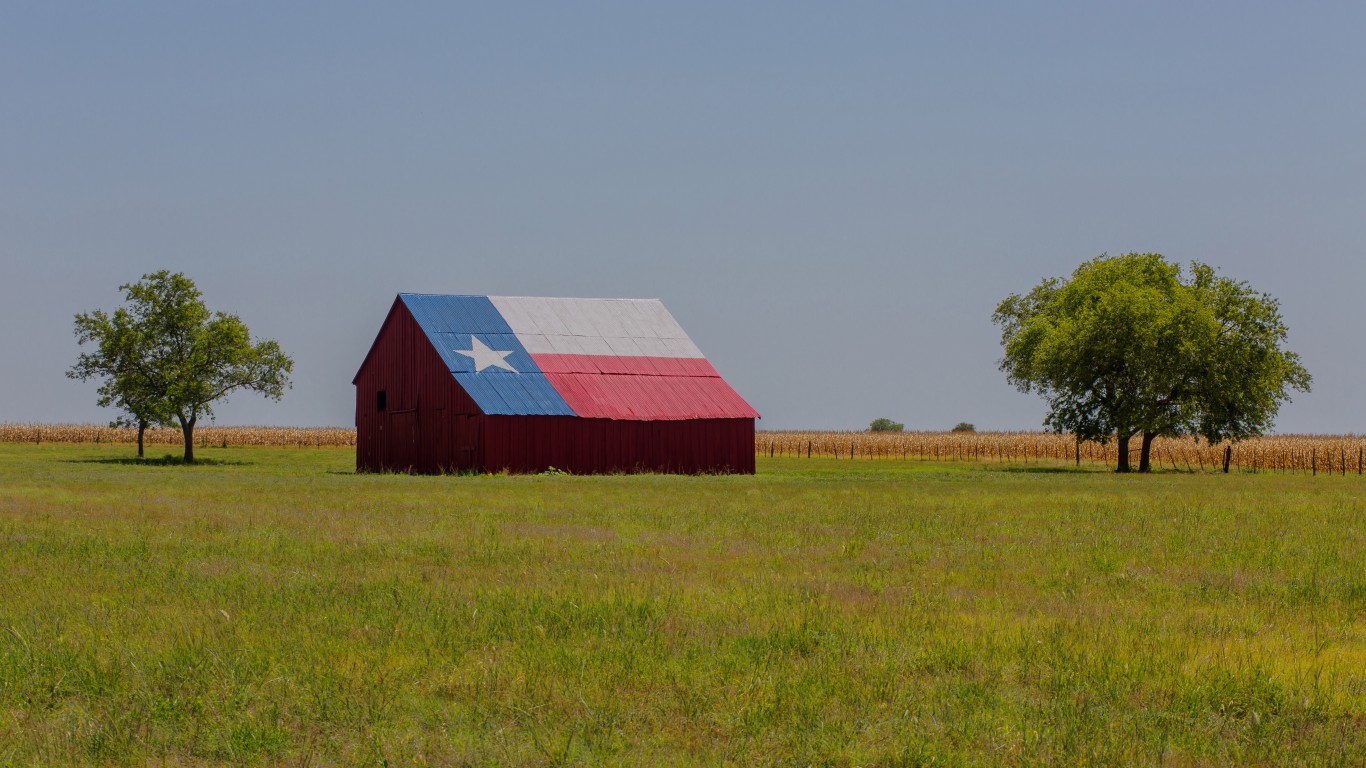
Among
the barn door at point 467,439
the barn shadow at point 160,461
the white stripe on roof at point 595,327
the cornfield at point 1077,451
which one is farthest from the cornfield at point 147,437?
the barn door at point 467,439

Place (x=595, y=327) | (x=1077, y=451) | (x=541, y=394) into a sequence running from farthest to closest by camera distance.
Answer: (x=1077, y=451) → (x=595, y=327) → (x=541, y=394)

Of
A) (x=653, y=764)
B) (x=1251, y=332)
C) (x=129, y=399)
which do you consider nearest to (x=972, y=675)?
(x=653, y=764)

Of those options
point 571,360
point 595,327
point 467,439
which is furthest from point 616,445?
point 595,327

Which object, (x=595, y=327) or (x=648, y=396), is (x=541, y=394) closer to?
(x=648, y=396)

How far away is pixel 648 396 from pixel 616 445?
326 cm

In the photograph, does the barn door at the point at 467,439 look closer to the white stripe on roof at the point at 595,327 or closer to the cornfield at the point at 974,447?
the white stripe on roof at the point at 595,327

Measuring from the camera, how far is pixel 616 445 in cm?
5872

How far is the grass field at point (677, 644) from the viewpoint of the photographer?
904 cm

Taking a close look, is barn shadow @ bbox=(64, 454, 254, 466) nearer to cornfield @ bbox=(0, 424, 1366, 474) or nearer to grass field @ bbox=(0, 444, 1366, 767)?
cornfield @ bbox=(0, 424, 1366, 474)

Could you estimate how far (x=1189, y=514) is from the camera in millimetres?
29453

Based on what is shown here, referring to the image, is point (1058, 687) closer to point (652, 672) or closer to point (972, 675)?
point (972, 675)

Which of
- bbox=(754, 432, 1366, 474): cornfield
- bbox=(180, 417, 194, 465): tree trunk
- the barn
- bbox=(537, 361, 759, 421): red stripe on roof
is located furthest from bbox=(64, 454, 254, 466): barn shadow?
bbox=(754, 432, 1366, 474): cornfield

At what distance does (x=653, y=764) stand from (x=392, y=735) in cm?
185

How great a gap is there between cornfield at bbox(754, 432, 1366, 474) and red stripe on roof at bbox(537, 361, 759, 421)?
19.7m
